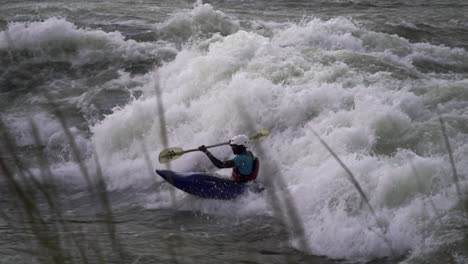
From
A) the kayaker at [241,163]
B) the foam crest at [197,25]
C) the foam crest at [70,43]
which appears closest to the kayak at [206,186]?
the kayaker at [241,163]

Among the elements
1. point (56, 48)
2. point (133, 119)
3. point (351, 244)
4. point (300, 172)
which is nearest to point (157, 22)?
point (56, 48)

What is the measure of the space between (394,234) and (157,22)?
10909mm

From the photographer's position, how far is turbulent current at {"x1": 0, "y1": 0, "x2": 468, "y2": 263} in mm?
5562

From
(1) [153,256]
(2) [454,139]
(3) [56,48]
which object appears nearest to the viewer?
(1) [153,256]

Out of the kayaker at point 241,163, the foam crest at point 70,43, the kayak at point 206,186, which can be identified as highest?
the foam crest at point 70,43

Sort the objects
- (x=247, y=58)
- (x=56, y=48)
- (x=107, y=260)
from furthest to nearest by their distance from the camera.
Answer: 1. (x=56, y=48)
2. (x=247, y=58)
3. (x=107, y=260)

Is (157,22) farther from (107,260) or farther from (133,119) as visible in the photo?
(107,260)

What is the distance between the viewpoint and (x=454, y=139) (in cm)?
744

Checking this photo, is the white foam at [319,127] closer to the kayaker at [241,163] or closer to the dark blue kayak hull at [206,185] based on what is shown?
the dark blue kayak hull at [206,185]

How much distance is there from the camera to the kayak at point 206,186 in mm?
7113

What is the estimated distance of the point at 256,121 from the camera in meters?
9.14

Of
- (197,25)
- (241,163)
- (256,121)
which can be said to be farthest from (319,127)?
(197,25)

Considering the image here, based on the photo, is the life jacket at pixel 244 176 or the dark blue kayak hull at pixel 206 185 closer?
the dark blue kayak hull at pixel 206 185

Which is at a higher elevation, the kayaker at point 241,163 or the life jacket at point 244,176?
the kayaker at point 241,163
